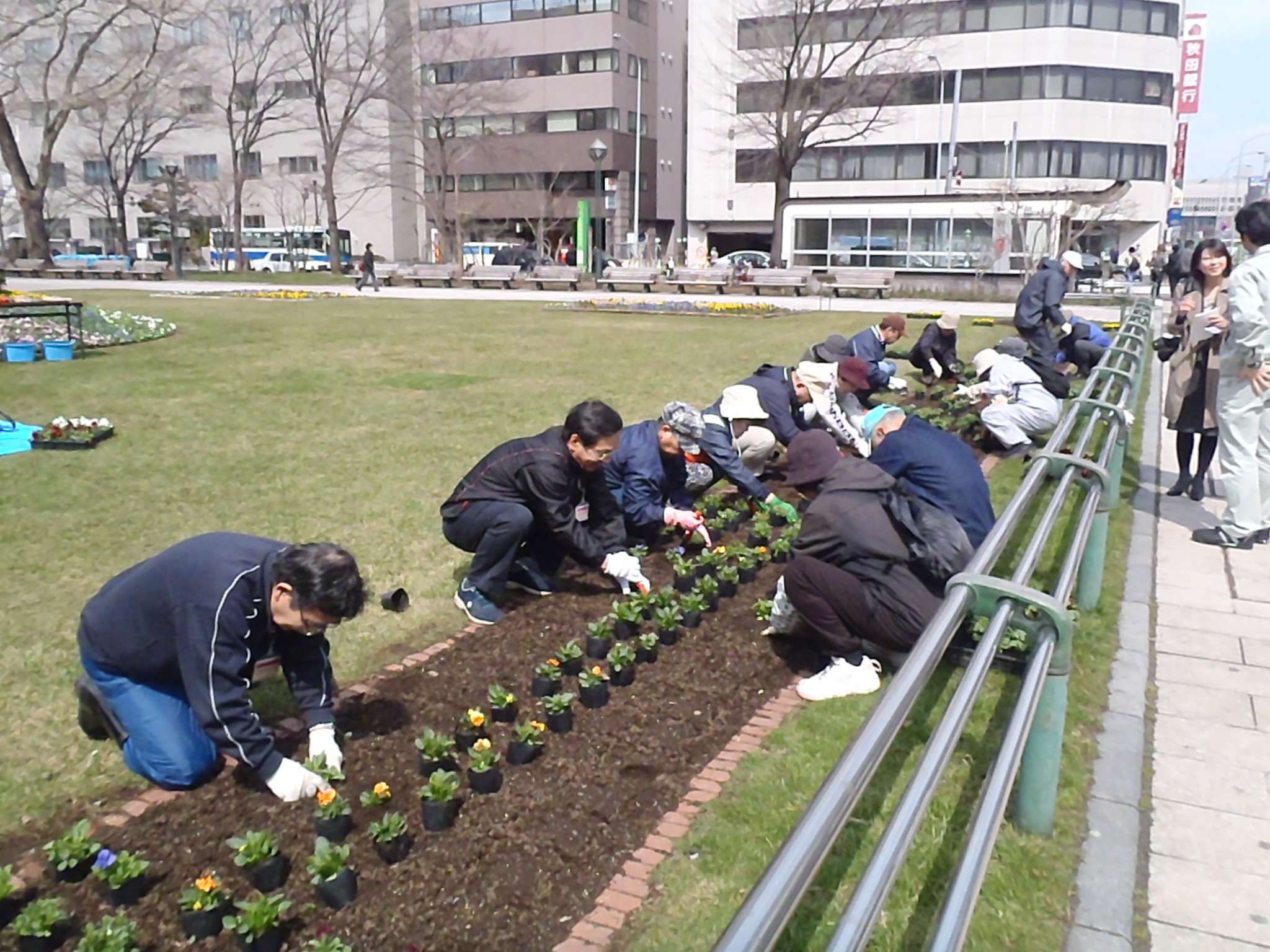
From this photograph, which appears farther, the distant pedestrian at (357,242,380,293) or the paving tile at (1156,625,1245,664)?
the distant pedestrian at (357,242,380,293)

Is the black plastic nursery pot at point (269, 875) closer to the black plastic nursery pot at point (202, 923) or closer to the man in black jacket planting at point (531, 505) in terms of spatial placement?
the black plastic nursery pot at point (202, 923)

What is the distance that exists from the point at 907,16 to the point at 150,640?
4767 centimetres

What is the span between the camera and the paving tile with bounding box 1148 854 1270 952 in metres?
2.91

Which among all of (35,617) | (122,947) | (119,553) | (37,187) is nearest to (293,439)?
(119,553)

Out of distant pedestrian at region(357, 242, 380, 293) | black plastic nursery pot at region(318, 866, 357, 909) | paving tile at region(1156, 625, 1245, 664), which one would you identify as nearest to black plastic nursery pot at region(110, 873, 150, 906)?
black plastic nursery pot at region(318, 866, 357, 909)

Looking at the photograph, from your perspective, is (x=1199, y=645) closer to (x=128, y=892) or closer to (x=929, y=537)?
(x=929, y=537)

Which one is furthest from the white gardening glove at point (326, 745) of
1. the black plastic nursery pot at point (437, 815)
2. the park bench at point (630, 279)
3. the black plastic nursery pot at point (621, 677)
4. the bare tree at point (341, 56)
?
the bare tree at point (341, 56)

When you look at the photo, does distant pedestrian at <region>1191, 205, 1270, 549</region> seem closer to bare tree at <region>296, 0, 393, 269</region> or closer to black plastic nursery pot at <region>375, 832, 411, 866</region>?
black plastic nursery pot at <region>375, 832, 411, 866</region>

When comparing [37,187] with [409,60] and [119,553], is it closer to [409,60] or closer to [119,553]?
[409,60]

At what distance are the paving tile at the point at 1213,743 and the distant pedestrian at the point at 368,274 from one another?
3276 centimetres

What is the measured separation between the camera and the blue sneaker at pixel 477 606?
511 cm

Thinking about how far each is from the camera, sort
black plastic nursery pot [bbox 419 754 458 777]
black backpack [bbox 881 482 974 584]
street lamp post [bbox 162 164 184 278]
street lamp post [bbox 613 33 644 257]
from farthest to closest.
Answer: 1. street lamp post [bbox 613 33 644 257]
2. street lamp post [bbox 162 164 184 278]
3. black backpack [bbox 881 482 974 584]
4. black plastic nursery pot [bbox 419 754 458 777]

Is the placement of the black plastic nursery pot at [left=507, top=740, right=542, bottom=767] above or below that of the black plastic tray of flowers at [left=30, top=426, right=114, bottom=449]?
below

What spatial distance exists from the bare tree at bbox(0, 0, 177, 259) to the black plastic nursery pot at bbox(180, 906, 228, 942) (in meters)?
34.6
